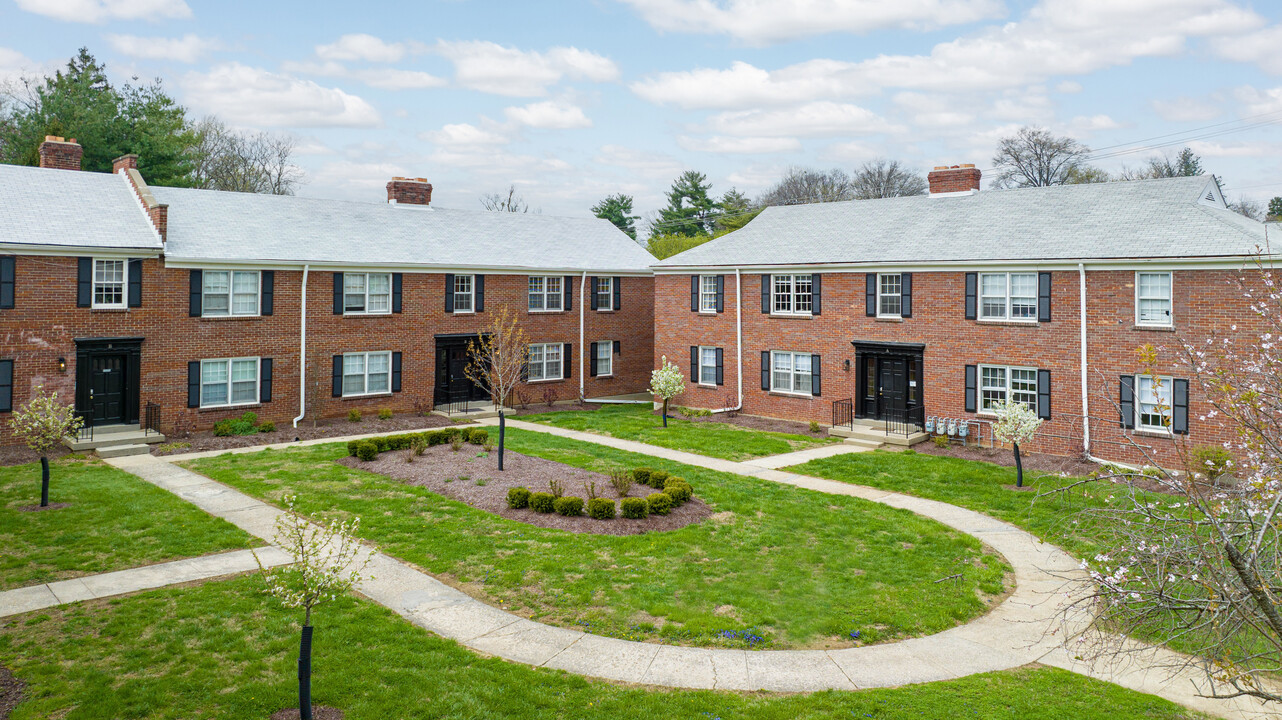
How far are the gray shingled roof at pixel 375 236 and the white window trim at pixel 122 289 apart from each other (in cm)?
122

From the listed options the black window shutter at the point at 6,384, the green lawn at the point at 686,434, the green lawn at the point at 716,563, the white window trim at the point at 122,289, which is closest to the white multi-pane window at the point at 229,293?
the white window trim at the point at 122,289

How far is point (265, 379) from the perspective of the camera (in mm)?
25641

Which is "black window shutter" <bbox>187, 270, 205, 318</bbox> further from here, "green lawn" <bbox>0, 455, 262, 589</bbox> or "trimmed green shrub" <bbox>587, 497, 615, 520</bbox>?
"trimmed green shrub" <bbox>587, 497, 615, 520</bbox>

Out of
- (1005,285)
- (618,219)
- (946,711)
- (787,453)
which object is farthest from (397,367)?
(618,219)

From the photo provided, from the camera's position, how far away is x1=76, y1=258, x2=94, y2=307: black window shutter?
22.2m

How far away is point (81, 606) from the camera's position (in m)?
10.7

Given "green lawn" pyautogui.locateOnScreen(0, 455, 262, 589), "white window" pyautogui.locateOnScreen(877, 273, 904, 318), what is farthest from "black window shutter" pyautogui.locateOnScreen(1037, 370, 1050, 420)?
"green lawn" pyautogui.locateOnScreen(0, 455, 262, 589)

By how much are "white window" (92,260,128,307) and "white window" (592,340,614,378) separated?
703 inches

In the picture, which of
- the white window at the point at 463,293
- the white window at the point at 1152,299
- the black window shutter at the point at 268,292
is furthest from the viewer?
the white window at the point at 463,293

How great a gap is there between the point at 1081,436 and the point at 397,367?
22.2m

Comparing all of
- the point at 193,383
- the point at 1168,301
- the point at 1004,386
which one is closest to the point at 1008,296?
the point at 1004,386

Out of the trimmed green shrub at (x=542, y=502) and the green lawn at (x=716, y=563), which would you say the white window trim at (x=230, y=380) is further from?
the trimmed green shrub at (x=542, y=502)

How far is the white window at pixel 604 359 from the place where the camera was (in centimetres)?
3500

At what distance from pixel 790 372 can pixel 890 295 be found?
4.66 meters
